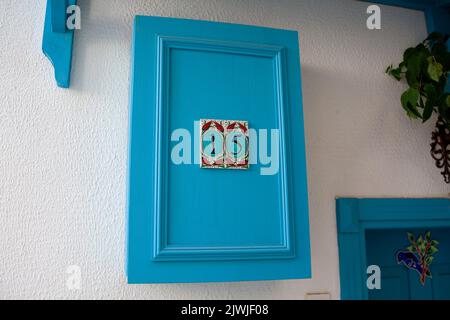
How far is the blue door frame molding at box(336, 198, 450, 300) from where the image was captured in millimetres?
1470

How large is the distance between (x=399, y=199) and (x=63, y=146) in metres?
1.21

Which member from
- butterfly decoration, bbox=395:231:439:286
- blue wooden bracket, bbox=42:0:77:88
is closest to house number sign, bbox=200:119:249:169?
blue wooden bracket, bbox=42:0:77:88

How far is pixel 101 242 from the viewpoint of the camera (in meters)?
1.27

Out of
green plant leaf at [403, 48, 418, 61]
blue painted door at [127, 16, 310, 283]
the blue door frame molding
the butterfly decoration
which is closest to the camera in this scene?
blue painted door at [127, 16, 310, 283]

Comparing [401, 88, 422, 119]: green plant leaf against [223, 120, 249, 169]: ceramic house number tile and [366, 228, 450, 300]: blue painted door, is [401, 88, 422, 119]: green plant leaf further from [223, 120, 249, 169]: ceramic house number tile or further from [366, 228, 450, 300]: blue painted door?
[223, 120, 249, 169]: ceramic house number tile

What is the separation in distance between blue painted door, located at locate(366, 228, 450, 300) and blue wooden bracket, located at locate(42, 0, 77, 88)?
1.27 meters

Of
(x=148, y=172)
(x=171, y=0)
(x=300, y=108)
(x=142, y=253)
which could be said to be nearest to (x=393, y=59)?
(x=300, y=108)

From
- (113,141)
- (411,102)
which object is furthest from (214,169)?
(411,102)

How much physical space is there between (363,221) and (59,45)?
1.19 meters

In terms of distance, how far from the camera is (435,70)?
151 cm

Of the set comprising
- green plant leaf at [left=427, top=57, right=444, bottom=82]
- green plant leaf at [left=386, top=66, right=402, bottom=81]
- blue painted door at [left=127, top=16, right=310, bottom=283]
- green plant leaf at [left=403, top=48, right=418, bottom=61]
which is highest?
green plant leaf at [left=403, top=48, right=418, bottom=61]

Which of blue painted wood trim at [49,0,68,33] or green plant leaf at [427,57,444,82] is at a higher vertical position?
blue painted wood trim at [49,0,68,33]

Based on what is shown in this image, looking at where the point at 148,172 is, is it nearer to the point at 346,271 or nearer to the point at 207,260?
the point at 207,260

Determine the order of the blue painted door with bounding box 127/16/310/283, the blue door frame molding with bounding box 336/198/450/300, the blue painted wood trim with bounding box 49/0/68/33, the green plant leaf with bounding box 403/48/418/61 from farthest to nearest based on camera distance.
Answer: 1. the green plant leaf with bounding box 403/48/418/61
2. the blue door frame molding with bounding box 336/198/450/300
3. the blue painted wood trim with bounding box 49/0/68/33
4. the blue painted door with bounding box 127/16/310/283
